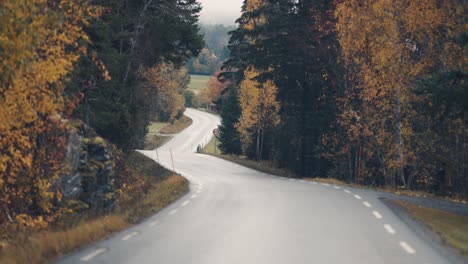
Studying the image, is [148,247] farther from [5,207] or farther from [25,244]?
[5,207]

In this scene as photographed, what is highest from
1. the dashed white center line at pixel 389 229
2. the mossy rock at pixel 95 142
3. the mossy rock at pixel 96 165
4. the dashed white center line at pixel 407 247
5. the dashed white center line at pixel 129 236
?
the mossy rock at pixel 95 142

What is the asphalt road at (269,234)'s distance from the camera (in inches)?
368

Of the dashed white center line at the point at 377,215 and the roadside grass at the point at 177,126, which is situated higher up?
the dashed white center line at the point at 377,215

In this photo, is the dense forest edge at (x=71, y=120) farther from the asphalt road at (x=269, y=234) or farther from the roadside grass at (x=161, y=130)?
the roadside grass at (x=161, y=130)

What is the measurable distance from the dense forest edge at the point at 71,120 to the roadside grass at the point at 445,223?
682 centimetres

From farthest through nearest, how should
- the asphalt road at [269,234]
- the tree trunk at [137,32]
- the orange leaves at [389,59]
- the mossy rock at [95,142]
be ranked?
the tree trunk at [137,32] < the orange leaves at [389,59] < the mossy rock at [95,142] < the asphalt road at [269,234]

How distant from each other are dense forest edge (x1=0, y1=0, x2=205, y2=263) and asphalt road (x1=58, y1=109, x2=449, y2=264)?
910mm

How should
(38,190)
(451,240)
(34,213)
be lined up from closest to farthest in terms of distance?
(451,240) → (38,190) → (34,213)

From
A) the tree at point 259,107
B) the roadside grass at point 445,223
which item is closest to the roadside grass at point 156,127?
the tree at point 259,107

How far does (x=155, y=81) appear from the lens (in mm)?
33656

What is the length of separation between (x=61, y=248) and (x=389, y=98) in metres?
19.5

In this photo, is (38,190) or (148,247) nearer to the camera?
(148,247)

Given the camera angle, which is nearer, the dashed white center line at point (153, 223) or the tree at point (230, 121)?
the dashed white center line at point (153, 223)

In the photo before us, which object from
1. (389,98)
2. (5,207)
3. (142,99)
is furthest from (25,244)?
(142,99)
